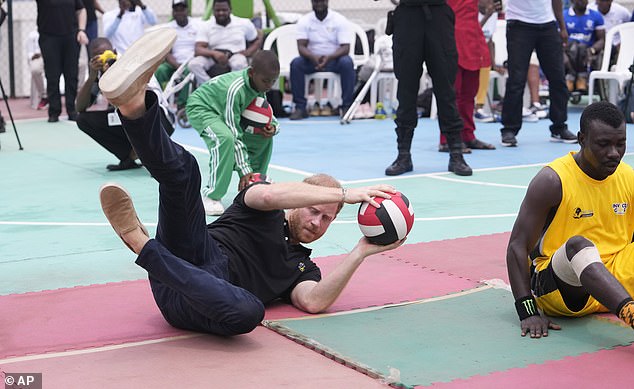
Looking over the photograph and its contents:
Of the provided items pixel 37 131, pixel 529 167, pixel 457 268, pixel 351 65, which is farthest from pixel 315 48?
pixel 457 268

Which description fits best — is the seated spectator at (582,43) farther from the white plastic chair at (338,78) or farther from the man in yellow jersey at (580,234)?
the man in yellow jersey at (580,234)

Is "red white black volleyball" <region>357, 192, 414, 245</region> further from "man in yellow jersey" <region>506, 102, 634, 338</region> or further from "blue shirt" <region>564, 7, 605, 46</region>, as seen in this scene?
"blue shirt" <region>564, 7, 605, 46</region>

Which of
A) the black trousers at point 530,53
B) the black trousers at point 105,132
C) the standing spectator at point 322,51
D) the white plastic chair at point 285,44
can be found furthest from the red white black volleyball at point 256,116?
the white plastic chair at point 285,44

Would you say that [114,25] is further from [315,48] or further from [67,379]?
[67,379]

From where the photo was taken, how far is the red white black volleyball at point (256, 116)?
7551mm

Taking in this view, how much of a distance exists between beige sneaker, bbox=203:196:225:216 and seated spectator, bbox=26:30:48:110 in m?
9.93

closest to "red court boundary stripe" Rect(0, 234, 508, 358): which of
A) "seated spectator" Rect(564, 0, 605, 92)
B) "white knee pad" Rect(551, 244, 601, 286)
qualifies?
"white knee pad" Rect(551, 244, 601, 286)

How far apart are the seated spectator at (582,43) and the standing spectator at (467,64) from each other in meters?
4.23

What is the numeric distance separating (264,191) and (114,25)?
11.7 m

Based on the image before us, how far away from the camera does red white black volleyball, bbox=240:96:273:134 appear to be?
7551 mm

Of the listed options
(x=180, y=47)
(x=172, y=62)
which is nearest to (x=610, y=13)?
(x=180, y=47)

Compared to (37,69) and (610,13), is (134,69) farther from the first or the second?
(610,13)

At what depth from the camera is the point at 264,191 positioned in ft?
14.9

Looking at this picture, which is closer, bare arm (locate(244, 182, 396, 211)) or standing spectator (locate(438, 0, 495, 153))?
bare arm (locate(244, 182, 396, 211))
